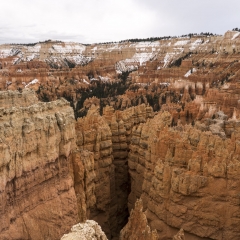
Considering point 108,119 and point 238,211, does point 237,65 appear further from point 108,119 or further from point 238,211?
point 238,211

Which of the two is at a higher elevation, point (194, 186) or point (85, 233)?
point (85, 233)

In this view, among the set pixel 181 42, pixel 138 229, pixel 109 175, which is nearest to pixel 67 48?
pixel 181 42

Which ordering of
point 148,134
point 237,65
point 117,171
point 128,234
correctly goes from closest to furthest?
1. point 128,234
2. point 148,134
3. point 117,171
4. point 237,65

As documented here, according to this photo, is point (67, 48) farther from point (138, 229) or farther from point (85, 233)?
point (85, 233)

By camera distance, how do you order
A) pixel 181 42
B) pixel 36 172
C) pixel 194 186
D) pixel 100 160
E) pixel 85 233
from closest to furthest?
pixel 85 233
pixel 36 172
pixel 194 186
pixel 100 160
pixel 181 42

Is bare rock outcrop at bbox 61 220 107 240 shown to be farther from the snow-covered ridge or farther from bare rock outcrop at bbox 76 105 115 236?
the snow-covered ridge

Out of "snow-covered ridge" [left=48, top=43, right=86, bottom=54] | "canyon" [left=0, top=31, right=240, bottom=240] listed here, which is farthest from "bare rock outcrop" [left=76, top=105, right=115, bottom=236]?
"snow-covered ridge" [left=48, top=43, right=86, bottom=54]

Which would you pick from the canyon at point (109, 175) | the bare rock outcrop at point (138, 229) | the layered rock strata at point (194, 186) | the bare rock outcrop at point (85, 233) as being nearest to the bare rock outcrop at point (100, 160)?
the canyon at point (109, 175)

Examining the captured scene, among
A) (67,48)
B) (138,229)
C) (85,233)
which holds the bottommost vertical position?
(67,48)

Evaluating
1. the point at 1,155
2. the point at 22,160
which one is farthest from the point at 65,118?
the point at 1,155

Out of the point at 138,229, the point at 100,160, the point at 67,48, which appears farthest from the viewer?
the point at 67,48

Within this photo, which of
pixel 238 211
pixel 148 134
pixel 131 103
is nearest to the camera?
pixel 238 211
